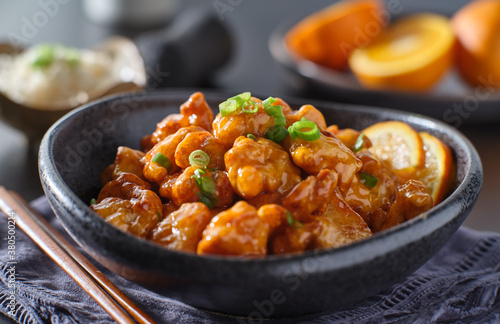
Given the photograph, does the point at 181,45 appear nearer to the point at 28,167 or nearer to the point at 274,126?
the point at 28,167

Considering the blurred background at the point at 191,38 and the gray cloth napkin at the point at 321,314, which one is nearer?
the gray cloth napkin at the point at 321,314

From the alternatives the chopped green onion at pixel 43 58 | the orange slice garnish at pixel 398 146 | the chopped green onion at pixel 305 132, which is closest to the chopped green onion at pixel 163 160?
the chopped green onion at pixel 305 132

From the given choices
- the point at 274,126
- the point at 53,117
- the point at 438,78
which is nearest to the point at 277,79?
the point at 438,78

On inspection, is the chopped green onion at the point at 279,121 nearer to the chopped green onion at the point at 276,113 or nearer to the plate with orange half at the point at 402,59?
the chopped green onion at the point at 276,113

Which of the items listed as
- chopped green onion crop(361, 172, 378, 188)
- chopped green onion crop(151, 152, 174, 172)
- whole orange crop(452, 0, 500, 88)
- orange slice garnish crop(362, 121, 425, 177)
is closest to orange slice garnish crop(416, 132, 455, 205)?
orange slice garnish crop(362, 121, 425, 177)

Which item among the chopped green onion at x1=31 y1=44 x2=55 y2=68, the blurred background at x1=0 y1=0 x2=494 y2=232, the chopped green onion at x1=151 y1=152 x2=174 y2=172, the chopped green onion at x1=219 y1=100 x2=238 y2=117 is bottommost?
the blurred background at x1=0 y1=0 x2=494 y2=232

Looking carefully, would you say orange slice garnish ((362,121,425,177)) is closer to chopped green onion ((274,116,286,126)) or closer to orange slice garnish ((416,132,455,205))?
orange slice garnish ((416,132,455,205))

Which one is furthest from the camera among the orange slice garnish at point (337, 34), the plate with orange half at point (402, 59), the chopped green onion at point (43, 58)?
the orange slice garnish at point (337, 34)
